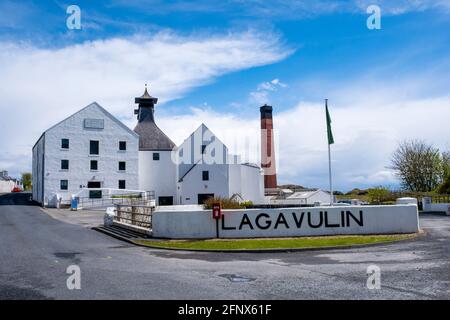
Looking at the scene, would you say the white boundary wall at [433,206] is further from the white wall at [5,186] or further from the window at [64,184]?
the white wall at [5,186]

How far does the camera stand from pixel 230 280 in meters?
10.4

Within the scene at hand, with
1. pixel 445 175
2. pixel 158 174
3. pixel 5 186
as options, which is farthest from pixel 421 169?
pixel 5 186

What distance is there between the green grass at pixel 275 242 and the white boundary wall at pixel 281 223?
81cm

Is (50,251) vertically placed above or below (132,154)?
below

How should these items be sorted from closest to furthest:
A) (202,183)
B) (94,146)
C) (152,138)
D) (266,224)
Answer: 1. (266,224)
2. (94,146)
3. (202,183)
4. (152,138)

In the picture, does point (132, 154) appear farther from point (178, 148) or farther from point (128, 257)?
point (128, 257)

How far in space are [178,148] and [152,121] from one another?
→ 404 inches

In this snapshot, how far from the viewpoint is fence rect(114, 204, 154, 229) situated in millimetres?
21719

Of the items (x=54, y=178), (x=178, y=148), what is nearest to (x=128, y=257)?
(x=54, y=178)

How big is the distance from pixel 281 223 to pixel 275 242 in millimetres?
2263

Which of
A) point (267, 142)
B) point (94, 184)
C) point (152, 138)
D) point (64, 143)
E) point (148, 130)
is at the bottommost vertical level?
point (94, 184)

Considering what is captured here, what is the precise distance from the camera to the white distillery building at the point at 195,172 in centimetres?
5306

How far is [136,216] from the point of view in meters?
23.6

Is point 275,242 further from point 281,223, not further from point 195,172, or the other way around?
point 195,172
